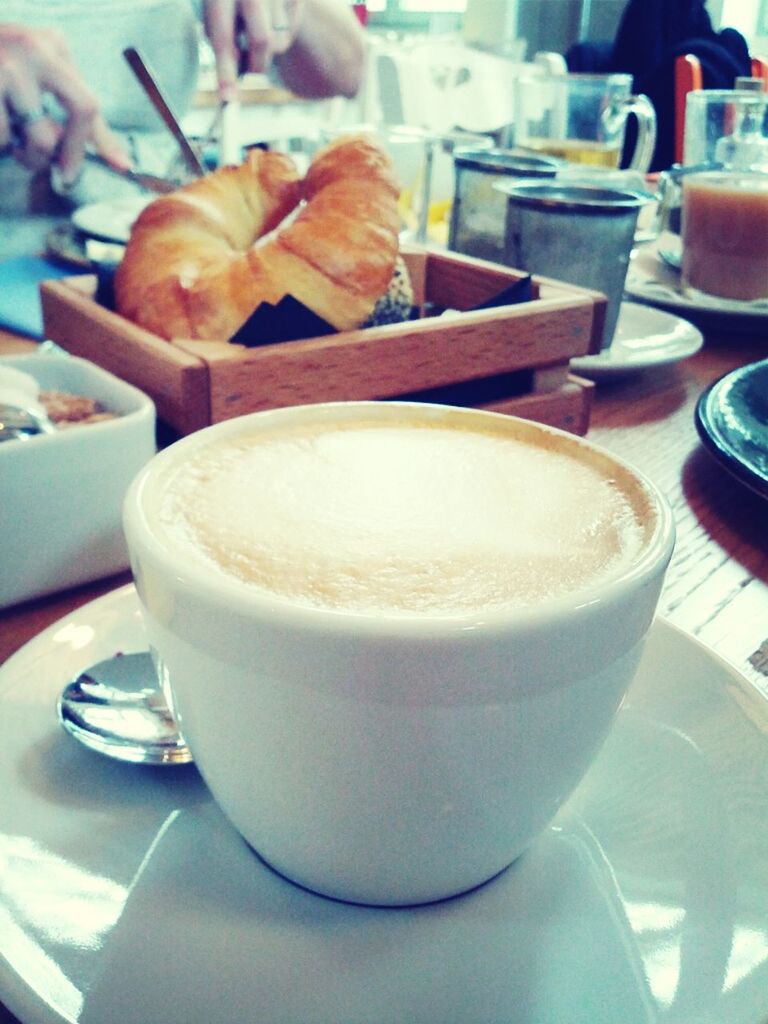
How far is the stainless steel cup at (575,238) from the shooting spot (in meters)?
0.79

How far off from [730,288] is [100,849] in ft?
2.96

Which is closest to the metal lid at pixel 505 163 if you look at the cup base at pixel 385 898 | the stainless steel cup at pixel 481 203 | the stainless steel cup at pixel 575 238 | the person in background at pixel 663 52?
the stainless steel cup at pixel 481 203

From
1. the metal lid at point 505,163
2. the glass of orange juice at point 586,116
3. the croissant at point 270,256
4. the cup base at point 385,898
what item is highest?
the glass of orange juice at point 586,116

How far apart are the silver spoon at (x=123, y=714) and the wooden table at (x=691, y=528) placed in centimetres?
8

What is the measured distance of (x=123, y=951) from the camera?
0.84 ft

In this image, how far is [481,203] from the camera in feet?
3.16

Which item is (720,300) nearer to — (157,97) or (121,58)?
(157,97)

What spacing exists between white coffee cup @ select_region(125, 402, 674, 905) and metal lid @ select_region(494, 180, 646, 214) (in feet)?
1.68

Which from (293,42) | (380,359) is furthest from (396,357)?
(293,42)

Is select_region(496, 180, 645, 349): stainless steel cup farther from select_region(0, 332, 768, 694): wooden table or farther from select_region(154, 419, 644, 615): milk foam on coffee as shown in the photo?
select_region(154, 419, 644, 615): milk foam on coffee

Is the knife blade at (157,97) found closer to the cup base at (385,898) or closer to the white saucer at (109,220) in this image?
the white saucer at (109,220)

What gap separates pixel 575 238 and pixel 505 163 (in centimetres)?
24

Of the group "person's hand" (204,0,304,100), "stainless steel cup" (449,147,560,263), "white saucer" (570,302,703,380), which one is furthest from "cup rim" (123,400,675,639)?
"person's hand" (204,0,304,100)

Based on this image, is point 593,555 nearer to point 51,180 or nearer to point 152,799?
point 152,799
